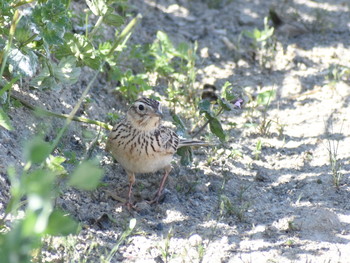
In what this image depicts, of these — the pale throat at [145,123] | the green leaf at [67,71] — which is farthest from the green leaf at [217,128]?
the green leaf at [67,71]

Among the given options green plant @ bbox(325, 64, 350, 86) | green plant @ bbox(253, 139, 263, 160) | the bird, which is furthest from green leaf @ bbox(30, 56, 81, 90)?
green plant @ bbox(325, 64, 350, 86)

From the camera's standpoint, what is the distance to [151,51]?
298 inches

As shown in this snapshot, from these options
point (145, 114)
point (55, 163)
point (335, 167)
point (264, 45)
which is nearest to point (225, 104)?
point (145, 114)

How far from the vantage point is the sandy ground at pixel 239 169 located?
4871 millimetres

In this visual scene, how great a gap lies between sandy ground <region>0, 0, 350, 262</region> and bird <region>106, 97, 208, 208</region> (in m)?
0.24

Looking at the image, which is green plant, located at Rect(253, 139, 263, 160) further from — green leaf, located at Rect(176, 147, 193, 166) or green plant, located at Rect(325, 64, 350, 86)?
green plant, located at Rect(325, 64, 350, 86)

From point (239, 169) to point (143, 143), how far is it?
111 cm

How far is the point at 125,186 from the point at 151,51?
7.20 ft

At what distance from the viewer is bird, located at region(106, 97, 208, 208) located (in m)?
5.59

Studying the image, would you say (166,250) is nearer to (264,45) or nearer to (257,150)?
(257,150)

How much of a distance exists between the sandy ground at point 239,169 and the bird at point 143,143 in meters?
0.24

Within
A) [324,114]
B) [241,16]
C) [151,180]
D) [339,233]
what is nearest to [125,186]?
[151,180]

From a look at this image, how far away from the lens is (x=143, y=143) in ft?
18.6

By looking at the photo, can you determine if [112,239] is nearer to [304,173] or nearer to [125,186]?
[125,186]
